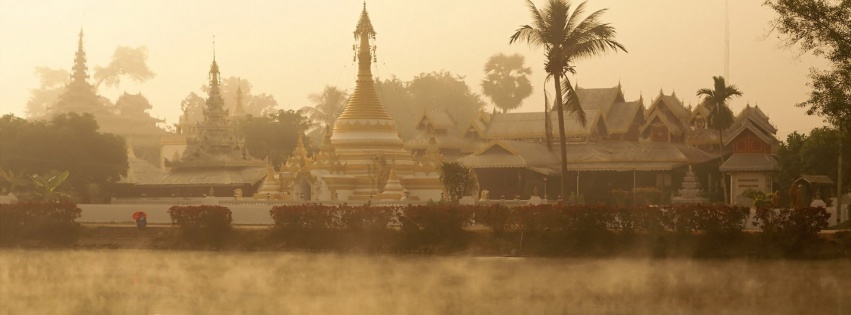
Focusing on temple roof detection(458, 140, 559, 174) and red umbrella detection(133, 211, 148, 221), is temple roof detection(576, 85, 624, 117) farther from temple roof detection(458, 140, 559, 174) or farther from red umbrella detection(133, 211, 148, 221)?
red umbrella detection(133, 211, 148, 221)

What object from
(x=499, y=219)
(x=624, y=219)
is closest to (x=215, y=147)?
(x=499, y=219)

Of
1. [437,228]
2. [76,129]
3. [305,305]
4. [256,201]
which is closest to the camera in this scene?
[305,305]

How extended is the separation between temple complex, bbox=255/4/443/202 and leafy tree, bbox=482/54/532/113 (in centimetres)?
5224

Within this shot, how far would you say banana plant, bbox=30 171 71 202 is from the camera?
180 feet

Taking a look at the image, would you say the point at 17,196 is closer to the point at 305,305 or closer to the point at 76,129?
the point at 76,129

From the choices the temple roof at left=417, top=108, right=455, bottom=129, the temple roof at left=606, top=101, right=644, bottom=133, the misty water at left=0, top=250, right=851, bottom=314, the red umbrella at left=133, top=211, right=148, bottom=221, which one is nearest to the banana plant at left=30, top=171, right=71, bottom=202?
the red umbrella at left=133, top=211, right=148, bottom=221

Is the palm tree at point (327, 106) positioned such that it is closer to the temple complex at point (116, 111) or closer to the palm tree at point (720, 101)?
the temple complex at point (116, 111)

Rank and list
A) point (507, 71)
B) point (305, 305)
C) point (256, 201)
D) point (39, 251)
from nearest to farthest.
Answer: point (305, 305)
point (39, 251)
point (256, 201)
point (507, 71)

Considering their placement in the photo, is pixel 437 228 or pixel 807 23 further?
pixel 437 228

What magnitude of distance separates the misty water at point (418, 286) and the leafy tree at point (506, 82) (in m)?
68.6

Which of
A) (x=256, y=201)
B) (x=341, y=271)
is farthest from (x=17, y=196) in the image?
(x=341, y=271)

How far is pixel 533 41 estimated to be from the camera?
47125 millimetres

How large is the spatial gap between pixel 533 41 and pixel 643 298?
2164 centimetres

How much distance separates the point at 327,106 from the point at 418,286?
7801 cm
